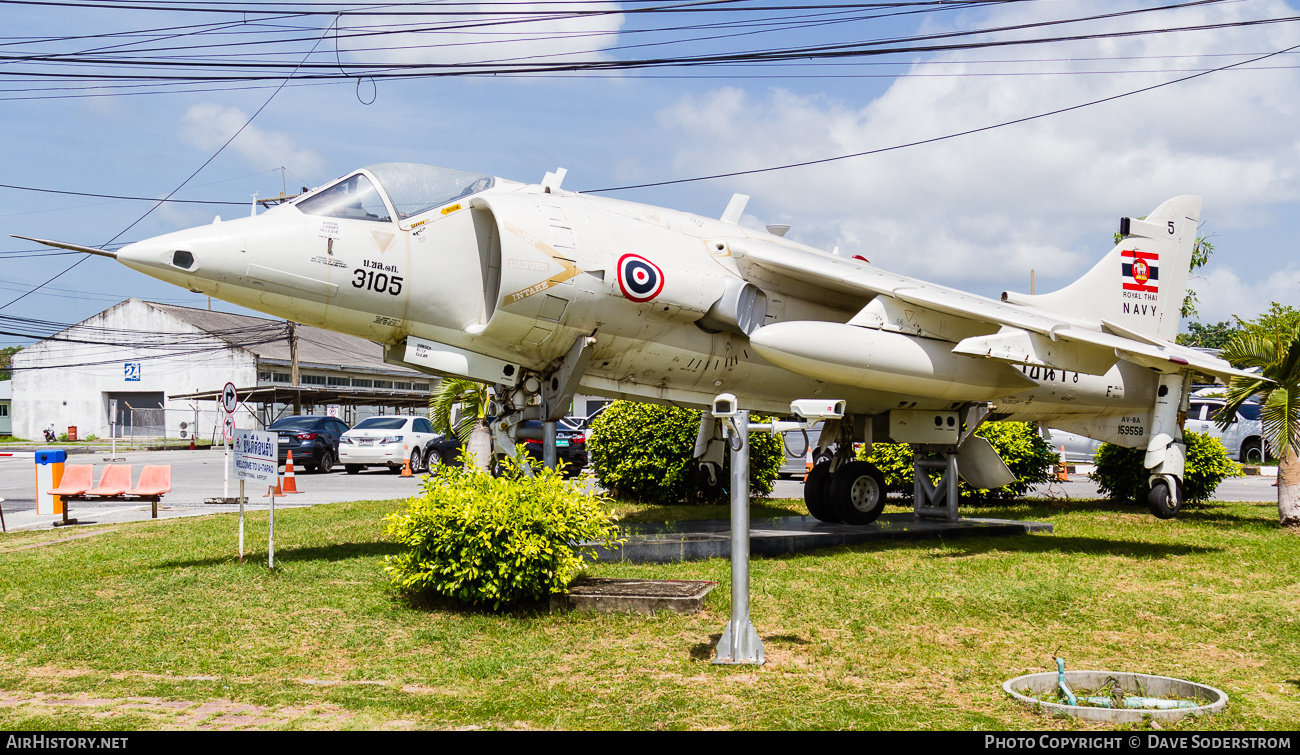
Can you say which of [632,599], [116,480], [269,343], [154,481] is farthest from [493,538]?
[269,343]

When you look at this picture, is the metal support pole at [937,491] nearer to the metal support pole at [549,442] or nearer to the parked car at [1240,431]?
the metal support pole at [549,442]

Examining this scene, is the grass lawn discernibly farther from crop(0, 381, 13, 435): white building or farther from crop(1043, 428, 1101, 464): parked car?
crop(0, 381, 13, 435): white building

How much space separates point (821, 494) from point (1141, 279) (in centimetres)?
601

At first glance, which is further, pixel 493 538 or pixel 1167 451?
pixel 1167 451

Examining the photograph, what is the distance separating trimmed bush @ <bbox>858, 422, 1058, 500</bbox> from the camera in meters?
18.6

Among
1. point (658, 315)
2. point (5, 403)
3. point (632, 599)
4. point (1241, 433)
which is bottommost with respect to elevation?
point (632, 599)

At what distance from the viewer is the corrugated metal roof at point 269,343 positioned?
57031 millimetres

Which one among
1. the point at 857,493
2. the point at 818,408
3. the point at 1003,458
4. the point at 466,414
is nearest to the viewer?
the point at 818,408

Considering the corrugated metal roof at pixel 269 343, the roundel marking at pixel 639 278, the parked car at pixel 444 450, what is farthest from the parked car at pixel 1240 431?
the corrugated metal roof at pixel 269 343

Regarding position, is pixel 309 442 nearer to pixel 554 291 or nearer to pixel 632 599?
pixel 554 291

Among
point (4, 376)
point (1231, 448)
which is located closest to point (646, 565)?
point (1231, 448)

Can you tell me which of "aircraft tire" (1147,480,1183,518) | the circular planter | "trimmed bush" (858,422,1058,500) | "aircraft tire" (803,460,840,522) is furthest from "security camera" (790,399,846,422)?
"trimmed bush" (858,422,1058,500)

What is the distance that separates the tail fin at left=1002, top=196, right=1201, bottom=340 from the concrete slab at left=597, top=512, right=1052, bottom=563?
132 inches

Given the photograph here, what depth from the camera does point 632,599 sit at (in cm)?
841
